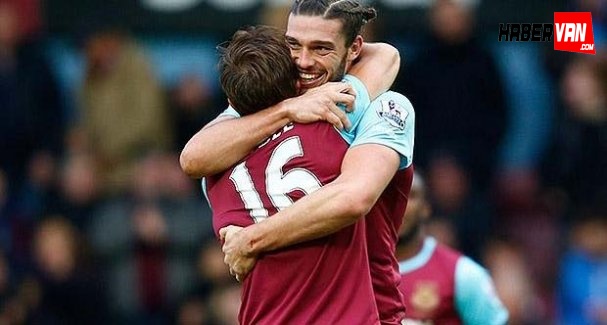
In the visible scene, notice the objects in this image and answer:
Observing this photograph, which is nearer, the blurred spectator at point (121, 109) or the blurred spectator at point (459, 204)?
the blurred spectator at point (459, 204)

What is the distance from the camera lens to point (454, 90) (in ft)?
32.7

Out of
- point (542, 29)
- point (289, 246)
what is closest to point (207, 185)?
point (289, 246)

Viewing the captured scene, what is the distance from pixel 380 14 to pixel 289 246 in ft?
19.3

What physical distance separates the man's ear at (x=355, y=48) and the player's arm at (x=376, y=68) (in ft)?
0.19

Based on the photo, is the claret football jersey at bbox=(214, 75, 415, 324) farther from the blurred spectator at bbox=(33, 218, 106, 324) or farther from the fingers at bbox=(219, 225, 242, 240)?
the blurred spectator at bbox=(33, 218, 106, 324)

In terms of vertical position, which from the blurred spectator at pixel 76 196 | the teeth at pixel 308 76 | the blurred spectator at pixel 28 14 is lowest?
the blurred spectator at pixel 76 196

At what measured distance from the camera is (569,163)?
10234mm

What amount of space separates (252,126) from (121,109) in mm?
5725

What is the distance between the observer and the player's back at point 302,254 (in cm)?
482

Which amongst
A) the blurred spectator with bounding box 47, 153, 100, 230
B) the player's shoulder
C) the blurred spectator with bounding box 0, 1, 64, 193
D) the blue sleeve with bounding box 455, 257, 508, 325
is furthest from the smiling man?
the blurred spectator with bounding box 0, 1, 64, 193

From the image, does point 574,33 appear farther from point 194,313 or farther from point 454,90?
point 194,313

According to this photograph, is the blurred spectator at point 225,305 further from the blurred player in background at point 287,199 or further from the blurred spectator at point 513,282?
the blurred player in background at point 287,199

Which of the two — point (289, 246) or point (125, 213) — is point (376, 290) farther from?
point (125, 213)

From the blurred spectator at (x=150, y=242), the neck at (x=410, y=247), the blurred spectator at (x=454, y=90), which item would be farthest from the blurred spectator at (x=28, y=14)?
the neck at (x=410, y=247)
